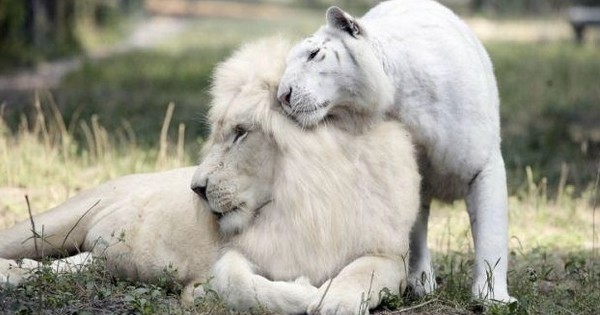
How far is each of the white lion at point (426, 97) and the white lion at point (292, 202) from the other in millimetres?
124

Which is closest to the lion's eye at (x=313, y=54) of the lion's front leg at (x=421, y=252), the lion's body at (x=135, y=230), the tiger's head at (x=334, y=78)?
the tiger's head at (x=334, y=78)

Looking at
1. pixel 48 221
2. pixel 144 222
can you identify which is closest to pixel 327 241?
pixel 144 222

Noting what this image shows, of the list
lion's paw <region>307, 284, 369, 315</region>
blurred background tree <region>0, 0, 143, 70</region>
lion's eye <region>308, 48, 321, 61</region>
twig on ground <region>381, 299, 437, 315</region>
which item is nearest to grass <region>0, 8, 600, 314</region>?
twig on ground <region>381, 299, 437, 315</region>

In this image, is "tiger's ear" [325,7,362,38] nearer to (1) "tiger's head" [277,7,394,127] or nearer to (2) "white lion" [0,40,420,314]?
(1) "tiger's head" [277,7,394,127]

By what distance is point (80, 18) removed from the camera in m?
23.8

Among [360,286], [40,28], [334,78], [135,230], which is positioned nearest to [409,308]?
[360,286]

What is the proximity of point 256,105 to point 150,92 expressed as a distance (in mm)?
9720

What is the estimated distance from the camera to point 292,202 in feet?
16.2

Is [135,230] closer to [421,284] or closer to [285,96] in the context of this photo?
[285,96]

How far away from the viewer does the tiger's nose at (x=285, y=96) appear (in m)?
4.89

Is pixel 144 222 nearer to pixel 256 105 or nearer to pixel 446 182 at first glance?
pixel 256 105

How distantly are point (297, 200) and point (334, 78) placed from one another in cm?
52

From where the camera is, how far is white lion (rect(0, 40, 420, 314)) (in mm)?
4879

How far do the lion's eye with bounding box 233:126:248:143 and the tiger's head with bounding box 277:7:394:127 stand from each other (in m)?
0.20
